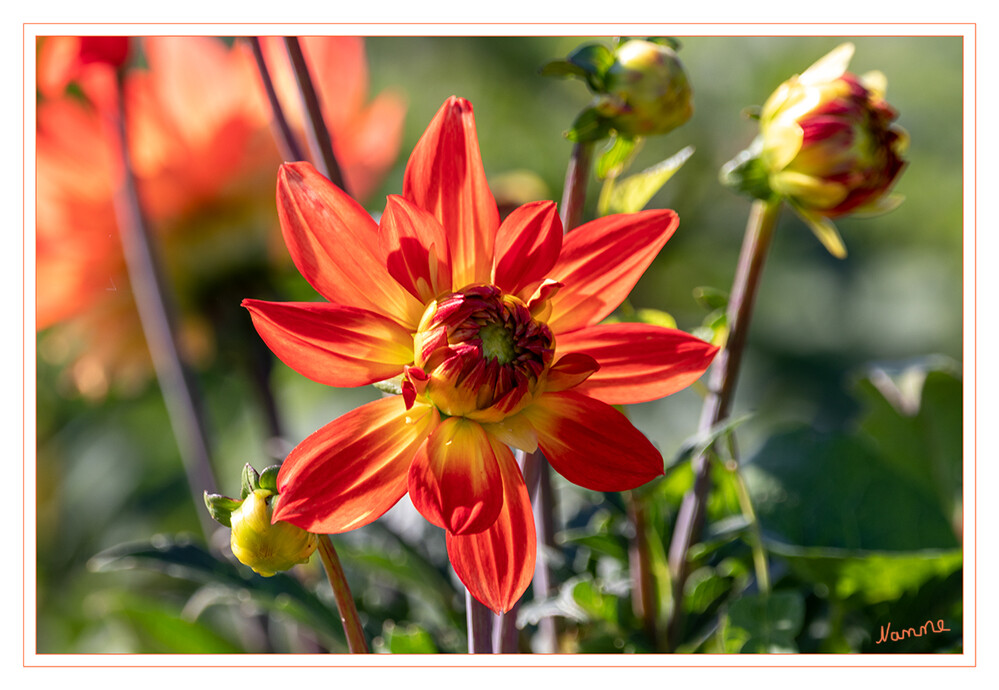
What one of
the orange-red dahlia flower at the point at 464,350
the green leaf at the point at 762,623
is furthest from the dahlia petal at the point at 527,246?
the green leaf at the point at 762,623

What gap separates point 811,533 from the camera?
1.61ft

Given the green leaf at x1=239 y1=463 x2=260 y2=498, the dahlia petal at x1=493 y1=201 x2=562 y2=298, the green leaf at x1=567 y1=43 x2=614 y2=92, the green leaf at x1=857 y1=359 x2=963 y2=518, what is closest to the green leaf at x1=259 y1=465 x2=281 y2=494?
the green leaf at x1=239 y1=463 x2=260 y2=498

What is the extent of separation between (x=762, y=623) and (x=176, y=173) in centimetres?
47

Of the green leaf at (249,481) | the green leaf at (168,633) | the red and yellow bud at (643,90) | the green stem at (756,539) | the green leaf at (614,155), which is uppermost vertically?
the red and yellow bud at (643,90)

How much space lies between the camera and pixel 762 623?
1.37ft

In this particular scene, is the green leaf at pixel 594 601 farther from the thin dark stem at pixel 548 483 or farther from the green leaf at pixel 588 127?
the green leaf at pixel 588 127

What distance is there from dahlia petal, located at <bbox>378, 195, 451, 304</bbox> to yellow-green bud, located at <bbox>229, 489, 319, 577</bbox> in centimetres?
9

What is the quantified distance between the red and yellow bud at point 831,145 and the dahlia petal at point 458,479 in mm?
183

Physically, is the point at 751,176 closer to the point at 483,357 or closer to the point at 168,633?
the point at 483,357

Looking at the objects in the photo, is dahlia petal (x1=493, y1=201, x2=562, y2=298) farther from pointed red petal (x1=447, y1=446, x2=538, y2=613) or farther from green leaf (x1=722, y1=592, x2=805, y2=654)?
green leaf (x1=722, y1=592, x2=805, y2=654)

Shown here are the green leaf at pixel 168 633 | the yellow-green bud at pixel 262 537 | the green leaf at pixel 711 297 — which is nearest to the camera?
the yellow-green bud at pixel 262 537

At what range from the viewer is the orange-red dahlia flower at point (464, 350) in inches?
12.0
